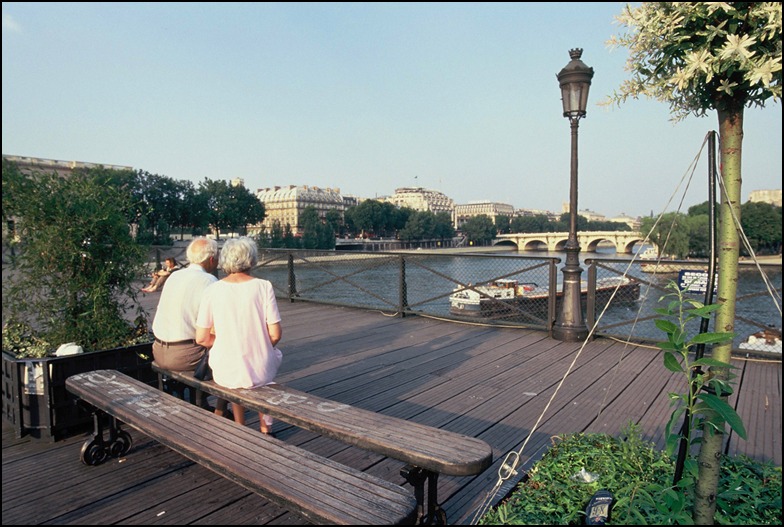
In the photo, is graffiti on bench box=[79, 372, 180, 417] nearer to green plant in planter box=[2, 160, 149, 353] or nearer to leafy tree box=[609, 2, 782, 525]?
green plant in planter box=[2, 160, 149, 353]

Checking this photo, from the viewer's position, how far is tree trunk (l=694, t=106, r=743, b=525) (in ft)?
5.42

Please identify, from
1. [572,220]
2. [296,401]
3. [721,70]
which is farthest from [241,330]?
[572,220]

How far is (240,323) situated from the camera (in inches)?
117

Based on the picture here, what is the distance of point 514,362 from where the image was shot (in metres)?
5.26

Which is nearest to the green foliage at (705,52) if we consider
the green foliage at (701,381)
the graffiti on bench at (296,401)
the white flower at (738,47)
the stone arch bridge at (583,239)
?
the white flower at (738,47)

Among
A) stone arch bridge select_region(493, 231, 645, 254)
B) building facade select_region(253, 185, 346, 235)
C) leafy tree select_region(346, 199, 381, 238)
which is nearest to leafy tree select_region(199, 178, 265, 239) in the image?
leafy tree select_region(346, 199, 381, 238)

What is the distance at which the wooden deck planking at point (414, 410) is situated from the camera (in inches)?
97.9

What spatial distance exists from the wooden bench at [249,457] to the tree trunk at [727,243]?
103 cm

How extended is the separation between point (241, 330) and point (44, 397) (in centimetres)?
147

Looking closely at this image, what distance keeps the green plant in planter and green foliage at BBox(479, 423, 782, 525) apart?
3200 mm

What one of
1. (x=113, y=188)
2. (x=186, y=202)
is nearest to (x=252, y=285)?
(x=113, y=188)

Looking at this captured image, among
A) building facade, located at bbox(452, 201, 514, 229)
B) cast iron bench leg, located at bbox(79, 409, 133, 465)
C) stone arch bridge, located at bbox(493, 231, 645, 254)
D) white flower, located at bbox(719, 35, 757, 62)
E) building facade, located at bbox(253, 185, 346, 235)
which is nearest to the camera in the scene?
white flower, located at bbox(719, 35, 757, 62)

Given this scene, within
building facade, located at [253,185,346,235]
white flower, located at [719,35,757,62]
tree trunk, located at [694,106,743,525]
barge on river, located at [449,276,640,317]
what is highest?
building facade, located at [253,185,346,235]

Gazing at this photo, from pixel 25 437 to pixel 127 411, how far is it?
1.31 m
